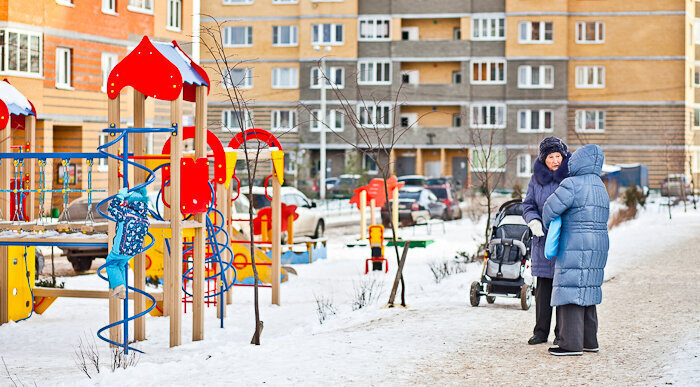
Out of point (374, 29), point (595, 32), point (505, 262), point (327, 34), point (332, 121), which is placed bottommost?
point (505, 262)

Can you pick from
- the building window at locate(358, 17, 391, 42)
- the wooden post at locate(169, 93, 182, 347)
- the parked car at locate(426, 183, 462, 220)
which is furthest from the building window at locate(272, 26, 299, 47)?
the wooden post at locate(169, 93, 182, 347)

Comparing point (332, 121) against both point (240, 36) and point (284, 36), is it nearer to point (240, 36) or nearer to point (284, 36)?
point (284, 36)

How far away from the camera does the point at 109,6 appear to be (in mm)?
37469

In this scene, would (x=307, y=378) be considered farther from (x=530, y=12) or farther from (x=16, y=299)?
(x=530, y=12)

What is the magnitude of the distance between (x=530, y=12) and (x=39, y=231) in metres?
54.4

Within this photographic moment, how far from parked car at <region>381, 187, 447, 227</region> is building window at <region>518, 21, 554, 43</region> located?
30.4 metres

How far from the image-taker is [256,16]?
64.9m

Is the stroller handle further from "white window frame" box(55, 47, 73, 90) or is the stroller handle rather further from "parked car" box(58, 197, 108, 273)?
"white window frame" box(55, 47, 73, 90)

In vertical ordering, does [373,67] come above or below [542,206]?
above

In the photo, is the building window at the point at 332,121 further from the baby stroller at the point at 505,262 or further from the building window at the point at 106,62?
the baby stroller at the point at 505,262

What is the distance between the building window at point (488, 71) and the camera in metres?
63.4

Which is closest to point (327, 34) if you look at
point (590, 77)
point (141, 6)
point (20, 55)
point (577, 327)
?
point (590, 77)

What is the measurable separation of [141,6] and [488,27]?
29606mm

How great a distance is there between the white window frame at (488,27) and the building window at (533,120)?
4.82 meters
